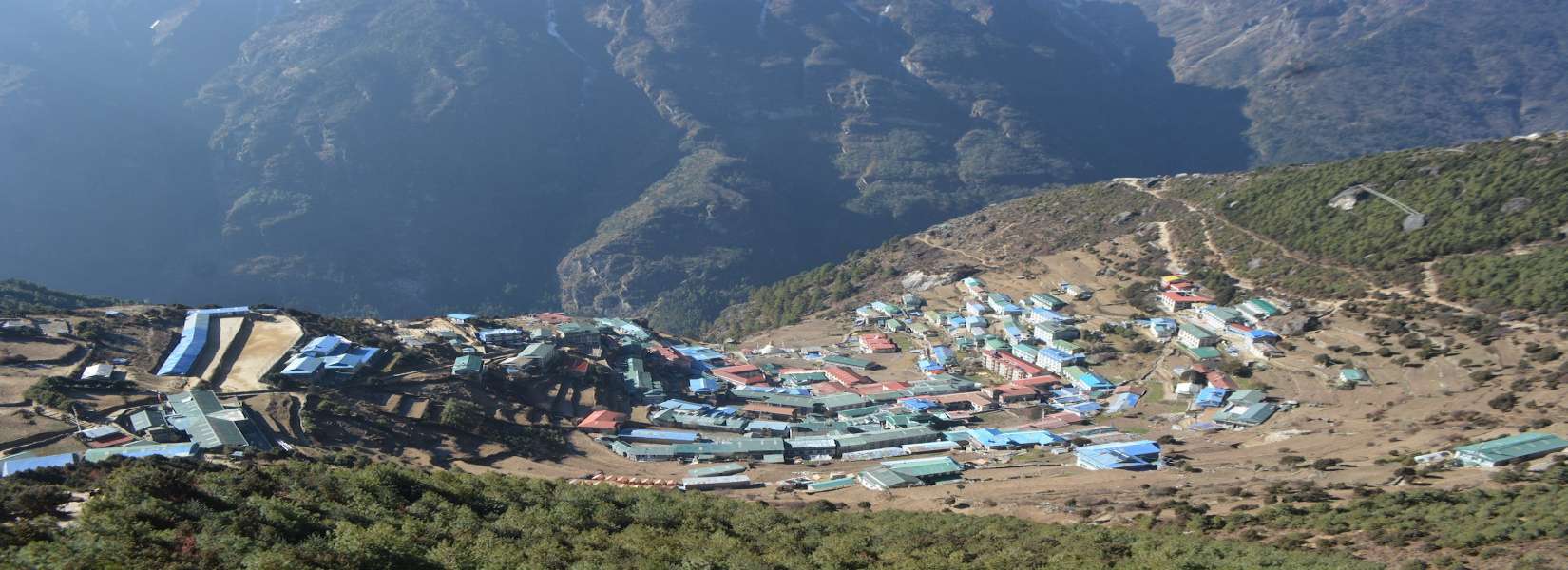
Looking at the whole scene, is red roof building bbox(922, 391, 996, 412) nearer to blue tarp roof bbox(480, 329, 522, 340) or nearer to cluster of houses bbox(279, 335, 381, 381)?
blue tarp roof bbox(480, 329, 522, 340)

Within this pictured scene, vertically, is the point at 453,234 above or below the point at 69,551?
above

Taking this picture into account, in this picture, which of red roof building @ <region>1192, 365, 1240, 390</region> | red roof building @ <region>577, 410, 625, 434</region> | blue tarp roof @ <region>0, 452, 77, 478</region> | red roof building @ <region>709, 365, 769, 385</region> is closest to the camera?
blue tarp roof @ <region>0, 452, 77, 478</region>

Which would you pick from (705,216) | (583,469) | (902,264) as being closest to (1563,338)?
(583,469)

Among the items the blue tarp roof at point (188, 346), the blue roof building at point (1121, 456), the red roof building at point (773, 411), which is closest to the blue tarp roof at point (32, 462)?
the blue tarp roof at point (188, 346)

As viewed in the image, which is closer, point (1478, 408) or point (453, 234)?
point (1478, 408)

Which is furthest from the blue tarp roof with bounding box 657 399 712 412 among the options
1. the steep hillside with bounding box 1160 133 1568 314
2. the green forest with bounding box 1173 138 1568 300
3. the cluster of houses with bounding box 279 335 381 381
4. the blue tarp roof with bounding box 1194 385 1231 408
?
the green forest with bounding box 1173 138 1568 300

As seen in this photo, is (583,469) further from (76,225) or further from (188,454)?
(76,225)

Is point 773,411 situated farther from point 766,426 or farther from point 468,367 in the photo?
point 468,367

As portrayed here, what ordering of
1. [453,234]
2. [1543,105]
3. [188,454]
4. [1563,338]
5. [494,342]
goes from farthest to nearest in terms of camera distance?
1. [1543,105]
2. [453,234]
3. [494,342]
4. [1563,338]
5. [188,454]
